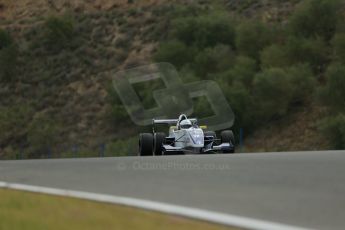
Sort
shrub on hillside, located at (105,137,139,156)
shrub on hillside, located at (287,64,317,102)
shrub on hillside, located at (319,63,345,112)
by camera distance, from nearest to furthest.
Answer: shrub on hillside, located at (319,63,345,112), shrub on hillside, located at (105,137,139,156), shrub on hillside, located at (287,64,317,102)

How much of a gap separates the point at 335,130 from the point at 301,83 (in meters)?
5.99

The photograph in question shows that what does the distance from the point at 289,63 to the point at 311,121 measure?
18.5ft

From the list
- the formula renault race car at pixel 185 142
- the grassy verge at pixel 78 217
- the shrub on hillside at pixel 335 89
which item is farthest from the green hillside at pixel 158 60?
the grassy verge at pixel 78 217

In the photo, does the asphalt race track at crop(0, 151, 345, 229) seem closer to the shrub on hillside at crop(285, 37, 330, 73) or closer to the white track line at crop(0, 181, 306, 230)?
the white track line at crop(0, 181, 306, 230)

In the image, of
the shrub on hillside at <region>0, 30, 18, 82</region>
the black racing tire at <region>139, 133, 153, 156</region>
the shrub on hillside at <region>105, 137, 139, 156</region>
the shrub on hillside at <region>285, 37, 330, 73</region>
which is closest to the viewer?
the black racing tire at <region>139, 133, 153, 156</region>

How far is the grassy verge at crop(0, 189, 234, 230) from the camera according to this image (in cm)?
646

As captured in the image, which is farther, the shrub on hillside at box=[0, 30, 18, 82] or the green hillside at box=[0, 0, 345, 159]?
the shrub on hillside at box=[0, 30, 18, 82]

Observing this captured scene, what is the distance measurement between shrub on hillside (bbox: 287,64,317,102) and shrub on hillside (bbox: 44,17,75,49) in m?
26.7

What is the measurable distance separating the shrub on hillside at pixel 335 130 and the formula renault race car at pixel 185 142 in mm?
10797

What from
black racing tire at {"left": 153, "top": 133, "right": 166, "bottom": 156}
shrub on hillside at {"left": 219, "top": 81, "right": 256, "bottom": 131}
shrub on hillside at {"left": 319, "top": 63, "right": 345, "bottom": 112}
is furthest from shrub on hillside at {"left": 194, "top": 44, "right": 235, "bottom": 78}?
black racing tire at {"left": 153, "top": 133, "right": 166, "bottom": 156}

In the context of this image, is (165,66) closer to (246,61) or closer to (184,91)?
(246,61)

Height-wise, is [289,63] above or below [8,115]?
above

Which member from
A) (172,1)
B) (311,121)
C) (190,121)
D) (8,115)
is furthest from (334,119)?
(172,1)

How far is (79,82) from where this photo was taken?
5309 cm
